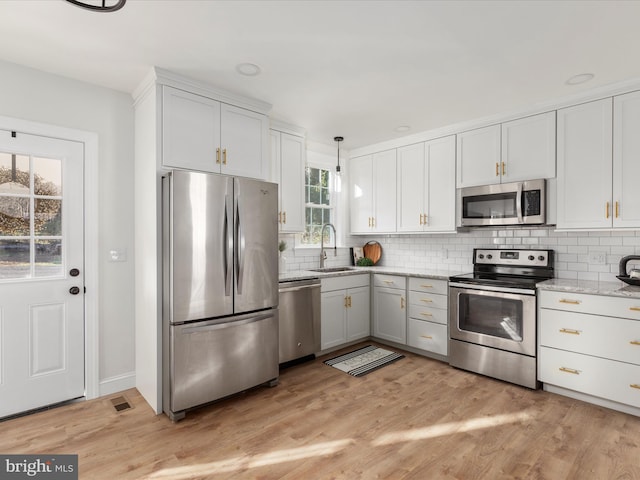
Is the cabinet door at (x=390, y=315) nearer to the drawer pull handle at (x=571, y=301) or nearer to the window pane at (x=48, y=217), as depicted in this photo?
the drawer pull handle at (x=571, y=301)

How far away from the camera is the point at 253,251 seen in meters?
2.93

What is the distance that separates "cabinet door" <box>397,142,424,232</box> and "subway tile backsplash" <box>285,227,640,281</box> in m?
0.39

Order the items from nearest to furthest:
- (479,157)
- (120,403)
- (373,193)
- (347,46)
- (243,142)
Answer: (347,46)
(120,403)
(243,142)
(479,157)
(373,193)

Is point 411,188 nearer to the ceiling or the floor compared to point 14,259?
nearer to the ceiling

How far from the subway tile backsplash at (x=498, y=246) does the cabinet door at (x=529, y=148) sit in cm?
59

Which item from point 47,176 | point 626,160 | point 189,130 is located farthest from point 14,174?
point 626,160

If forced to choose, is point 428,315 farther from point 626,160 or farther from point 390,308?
point 626,160

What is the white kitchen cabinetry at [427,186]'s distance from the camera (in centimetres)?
396

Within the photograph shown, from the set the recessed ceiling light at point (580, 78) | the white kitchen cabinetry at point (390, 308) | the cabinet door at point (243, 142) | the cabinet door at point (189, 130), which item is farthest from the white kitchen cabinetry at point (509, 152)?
the cabinet door at point (189, 130)

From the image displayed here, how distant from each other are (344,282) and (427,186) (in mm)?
1494

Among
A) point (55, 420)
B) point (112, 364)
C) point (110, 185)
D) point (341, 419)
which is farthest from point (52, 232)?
point (341, 419)

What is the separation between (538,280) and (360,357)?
6.32 ft

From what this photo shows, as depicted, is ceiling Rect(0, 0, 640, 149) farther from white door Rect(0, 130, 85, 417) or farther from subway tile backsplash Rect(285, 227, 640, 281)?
subway tile backsplash Rect(285, 227, 640, 281)

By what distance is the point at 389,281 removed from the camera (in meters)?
4.21
